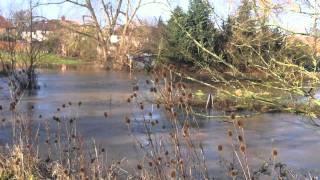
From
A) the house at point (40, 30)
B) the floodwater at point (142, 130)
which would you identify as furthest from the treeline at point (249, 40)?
the house at point (40, 30)

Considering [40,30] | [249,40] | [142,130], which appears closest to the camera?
[249,40]

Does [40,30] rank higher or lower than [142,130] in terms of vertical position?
higher

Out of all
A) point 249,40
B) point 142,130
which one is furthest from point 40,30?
point 249,40

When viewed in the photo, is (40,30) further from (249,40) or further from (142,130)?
(249,40)

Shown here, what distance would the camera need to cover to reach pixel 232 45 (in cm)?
554

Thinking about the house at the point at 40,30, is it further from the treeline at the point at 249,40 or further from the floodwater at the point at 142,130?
the treeline at the point at 249,40

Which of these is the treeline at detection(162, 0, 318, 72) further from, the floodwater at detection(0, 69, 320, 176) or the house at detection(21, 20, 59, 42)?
the house at detection(21, 20, 59, 42)

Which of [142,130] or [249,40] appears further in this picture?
[142,130]

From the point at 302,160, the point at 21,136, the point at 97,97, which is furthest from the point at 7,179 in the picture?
the point at 97,97

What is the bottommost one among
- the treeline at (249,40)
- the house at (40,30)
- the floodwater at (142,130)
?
the floodwater at (142,130)

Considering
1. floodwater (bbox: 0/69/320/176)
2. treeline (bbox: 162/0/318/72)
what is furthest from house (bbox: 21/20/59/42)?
treeline (bbox: 162/0/318/72)

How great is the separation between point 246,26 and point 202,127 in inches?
366

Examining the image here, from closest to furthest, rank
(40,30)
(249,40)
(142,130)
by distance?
1. (249,40)
2. (142,130)
3. (40,30)

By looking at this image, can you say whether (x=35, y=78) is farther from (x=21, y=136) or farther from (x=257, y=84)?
(x=257, y=84)
